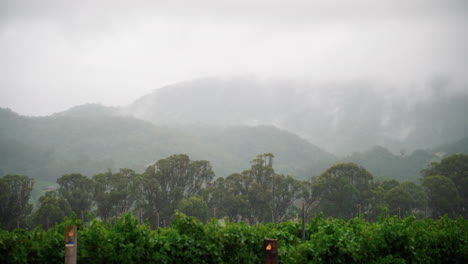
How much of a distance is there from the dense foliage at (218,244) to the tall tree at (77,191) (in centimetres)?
4169

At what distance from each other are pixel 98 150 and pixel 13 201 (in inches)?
4805

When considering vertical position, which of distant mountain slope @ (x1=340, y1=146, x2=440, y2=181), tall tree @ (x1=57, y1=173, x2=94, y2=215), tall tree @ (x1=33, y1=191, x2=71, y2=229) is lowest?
tall tree @ (x1=33, y1=191, x2=71, y2=229)

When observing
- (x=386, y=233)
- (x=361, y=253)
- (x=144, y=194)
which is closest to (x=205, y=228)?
(x=361, y=253)

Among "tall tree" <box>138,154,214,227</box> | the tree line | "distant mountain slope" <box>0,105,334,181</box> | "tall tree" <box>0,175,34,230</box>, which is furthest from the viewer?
"distant mountain slope" <box>0,105,334,181</box>

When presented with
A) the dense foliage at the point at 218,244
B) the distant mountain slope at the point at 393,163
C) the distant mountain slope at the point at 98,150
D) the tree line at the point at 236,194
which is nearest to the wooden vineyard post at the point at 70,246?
the dense foliage at the point at 218,244

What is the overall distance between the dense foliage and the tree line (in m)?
35.5

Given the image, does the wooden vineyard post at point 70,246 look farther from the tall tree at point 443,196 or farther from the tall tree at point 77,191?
the tall tree at point 443,196

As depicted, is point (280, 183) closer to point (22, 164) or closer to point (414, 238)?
point (414, 238)

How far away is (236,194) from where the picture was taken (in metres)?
49.7

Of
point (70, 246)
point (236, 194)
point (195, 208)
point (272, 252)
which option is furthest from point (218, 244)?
point (236, 194)

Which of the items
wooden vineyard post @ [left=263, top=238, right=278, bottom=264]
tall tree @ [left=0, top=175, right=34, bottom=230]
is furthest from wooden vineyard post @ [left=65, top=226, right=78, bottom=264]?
tall tree @ [left=0, top=175, right=34, bottom=230]

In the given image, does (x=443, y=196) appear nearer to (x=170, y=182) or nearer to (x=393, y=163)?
(x=170, y=182)

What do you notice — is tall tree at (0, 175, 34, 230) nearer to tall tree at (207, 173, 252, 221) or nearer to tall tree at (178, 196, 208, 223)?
tall tree at (178, 196, 208, 223)

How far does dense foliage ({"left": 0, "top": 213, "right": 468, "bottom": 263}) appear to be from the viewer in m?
7.45
